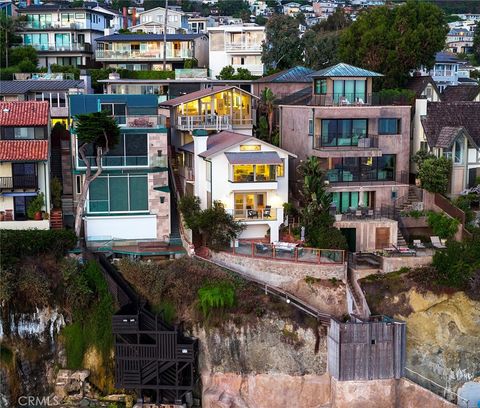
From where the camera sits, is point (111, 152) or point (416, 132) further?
point (416, 132)

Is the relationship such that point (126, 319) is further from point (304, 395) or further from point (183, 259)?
point (304, 395)

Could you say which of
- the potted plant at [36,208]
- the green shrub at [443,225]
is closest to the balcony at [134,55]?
the potted plant at [36,208]

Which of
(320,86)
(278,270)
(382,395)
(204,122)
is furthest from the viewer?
(204,122)

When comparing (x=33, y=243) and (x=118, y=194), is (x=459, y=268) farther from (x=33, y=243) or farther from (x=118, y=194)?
(x=33, y=243)

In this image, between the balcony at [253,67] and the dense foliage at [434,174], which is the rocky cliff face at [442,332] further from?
the balcony at [253,67]

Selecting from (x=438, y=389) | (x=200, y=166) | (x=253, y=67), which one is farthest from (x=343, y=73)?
(x=253, y=67)

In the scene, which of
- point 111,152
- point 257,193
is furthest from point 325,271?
point 111,152

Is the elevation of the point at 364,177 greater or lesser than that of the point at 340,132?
lesser
